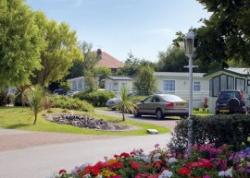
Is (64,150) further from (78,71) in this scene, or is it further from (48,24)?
(78,71)

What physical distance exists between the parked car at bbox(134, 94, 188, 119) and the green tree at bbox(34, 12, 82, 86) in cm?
1511

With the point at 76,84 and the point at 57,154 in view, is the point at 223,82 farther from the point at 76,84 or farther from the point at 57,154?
the point at 76,84

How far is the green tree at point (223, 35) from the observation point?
10086 millimetres

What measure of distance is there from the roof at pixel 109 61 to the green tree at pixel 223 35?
3039 inches

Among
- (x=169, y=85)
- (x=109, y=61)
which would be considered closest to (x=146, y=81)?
(x=169, y=85)

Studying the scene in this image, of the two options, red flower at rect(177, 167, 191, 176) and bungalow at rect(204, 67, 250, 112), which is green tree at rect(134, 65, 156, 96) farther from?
red flower at rect(177, 167, 191, 176)

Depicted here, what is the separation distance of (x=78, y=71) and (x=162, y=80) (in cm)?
3404

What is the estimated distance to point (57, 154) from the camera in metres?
14.3

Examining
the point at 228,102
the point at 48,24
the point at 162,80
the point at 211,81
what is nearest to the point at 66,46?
the point at 48,24

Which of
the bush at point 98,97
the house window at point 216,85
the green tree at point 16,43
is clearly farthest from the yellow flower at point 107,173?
the bush at point 98,97

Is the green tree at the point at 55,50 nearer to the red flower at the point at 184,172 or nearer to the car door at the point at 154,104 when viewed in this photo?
the car door at the point at 154,104

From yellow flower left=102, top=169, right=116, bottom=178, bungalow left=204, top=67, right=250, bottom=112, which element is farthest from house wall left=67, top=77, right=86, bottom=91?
yellow flower left=102, top=169, right=116, bottom=178

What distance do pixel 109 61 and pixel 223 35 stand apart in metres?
82.2

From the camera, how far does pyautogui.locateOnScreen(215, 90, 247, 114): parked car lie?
102 ft
